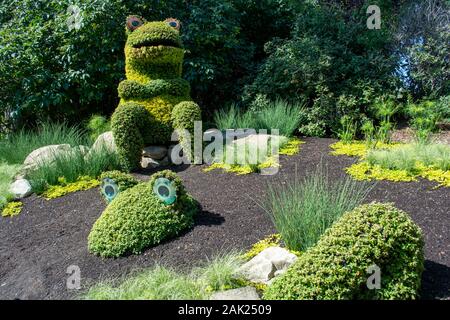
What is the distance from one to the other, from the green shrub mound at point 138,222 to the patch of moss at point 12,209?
1845 mm

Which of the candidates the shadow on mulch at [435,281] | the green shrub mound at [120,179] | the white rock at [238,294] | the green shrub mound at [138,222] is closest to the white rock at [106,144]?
the green shrub mound at [120,179]

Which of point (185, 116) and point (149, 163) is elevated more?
point (185, 116)

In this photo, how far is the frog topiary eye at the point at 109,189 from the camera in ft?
15.1

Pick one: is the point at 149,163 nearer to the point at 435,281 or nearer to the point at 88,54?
the point at 88,54

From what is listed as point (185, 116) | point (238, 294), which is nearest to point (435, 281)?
point (238, 294)

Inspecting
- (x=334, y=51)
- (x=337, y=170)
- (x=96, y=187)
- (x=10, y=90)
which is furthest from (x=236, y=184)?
(x=10, y=90)

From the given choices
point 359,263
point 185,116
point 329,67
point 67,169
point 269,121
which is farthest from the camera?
point 329,67

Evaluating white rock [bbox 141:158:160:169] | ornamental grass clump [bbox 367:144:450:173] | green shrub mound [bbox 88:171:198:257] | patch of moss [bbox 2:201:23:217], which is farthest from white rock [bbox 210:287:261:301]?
white rock [bbox 141:158:160:169]

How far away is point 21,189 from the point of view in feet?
19.9

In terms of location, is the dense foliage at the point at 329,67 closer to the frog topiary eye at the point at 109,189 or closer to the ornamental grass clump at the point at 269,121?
the ornamental grass clump at the point at 269,121

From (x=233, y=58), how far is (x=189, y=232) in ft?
21.1
